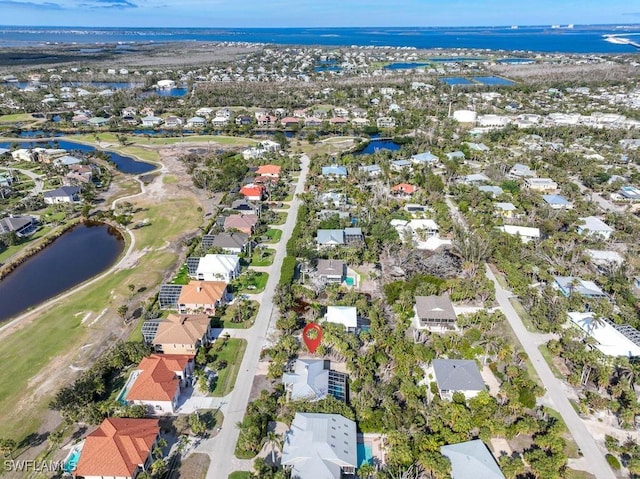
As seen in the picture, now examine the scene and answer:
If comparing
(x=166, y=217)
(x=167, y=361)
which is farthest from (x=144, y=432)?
(x=166, y=217)

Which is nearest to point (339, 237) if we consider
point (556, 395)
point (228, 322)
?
point (228, 322)

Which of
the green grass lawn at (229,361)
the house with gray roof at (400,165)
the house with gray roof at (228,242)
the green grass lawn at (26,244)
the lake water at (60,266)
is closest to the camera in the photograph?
the green grass lawn at (229,361)

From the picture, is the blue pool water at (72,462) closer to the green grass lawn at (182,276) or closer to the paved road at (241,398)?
the paved road at (241,398)

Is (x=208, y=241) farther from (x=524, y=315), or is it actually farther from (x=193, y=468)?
(x=524, y=315)

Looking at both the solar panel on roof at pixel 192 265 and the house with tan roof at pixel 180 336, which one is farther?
the solar panel on roof at pixel 192 265

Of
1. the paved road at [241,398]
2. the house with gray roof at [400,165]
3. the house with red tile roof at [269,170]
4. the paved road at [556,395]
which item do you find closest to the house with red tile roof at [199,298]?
the paved road at [241,398]

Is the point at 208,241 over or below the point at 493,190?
over
